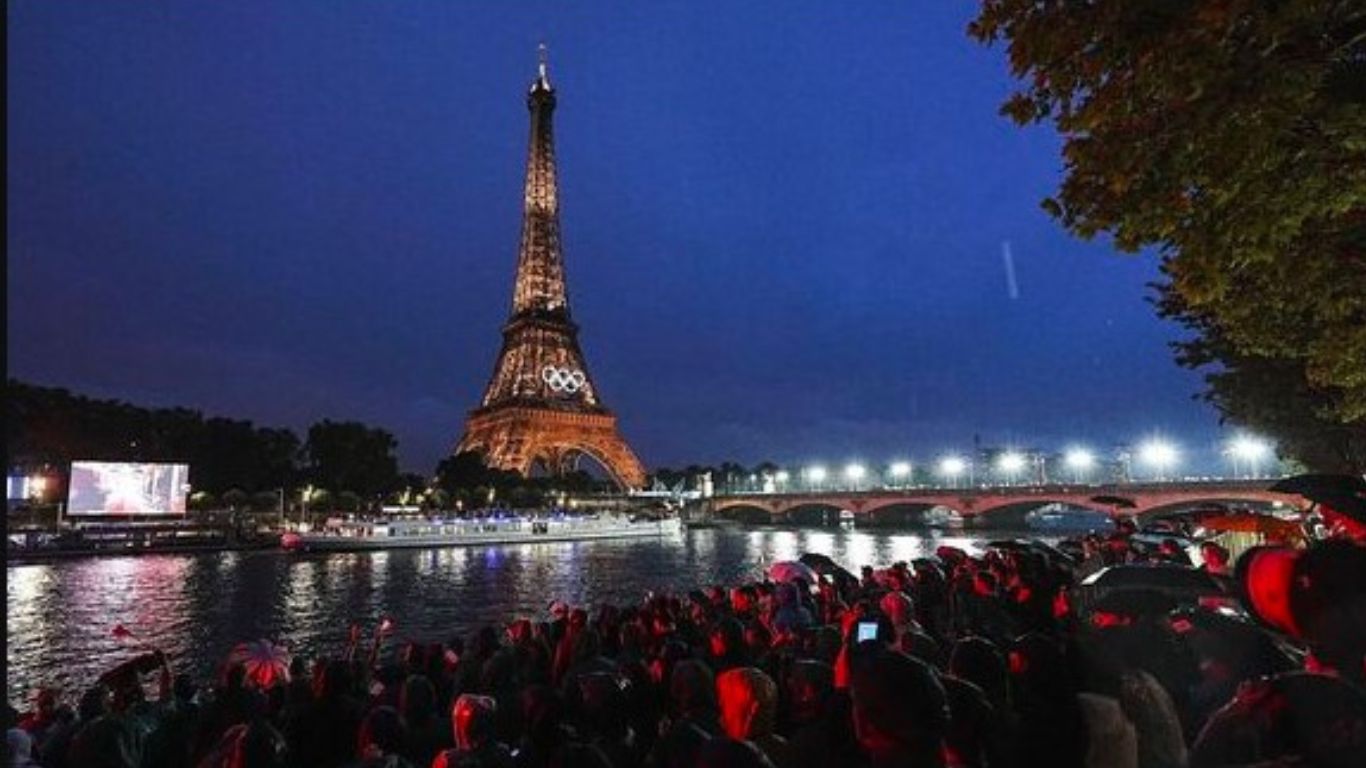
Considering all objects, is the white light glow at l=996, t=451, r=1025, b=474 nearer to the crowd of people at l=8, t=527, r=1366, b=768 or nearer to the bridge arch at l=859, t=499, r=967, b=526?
the bridge arch at l=859, t=499, r=967, b=526

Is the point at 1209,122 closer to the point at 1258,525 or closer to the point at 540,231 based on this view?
the point at 1258,525

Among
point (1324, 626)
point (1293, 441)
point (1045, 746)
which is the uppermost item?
point (1293, 441)

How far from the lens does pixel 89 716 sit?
350 inches

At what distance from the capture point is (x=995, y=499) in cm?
10475

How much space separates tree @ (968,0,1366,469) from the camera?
664cm

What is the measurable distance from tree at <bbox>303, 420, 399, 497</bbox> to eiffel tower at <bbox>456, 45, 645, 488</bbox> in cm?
1612

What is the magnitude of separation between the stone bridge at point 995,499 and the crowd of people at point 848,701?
54105mm

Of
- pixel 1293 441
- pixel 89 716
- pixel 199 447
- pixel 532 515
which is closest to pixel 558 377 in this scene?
pixel 532 515

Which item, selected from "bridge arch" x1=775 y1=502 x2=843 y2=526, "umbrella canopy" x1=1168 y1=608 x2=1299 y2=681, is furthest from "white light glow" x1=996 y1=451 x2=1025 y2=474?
"umbrella canopy" x1=1168 y1=608 x2=1299 y2=681

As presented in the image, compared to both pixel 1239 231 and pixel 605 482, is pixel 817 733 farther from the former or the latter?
pixel 605 482

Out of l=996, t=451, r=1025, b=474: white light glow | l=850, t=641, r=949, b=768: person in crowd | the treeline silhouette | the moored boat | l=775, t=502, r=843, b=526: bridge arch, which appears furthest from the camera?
l=775, t=502, r=843, b=526: bridge arch

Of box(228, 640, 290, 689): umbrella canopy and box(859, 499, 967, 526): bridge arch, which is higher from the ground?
box(859, 499, 967, 526): bridge arch

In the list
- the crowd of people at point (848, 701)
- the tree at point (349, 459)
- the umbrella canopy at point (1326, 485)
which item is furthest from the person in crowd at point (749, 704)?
the tree at point (349, 459)

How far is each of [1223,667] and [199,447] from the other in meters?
95.8
